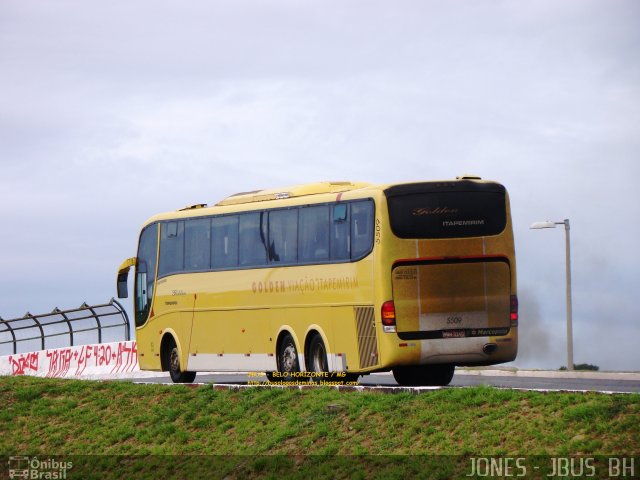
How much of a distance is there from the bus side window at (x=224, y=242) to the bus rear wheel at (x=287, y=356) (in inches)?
92.4

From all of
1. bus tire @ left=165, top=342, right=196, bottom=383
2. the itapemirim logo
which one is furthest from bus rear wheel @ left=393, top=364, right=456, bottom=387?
bus tire @ left=165, top=342, right=196, bottom=383

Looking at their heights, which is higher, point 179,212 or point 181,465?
point 179,212

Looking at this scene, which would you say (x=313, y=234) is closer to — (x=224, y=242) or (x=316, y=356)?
(x=316, y=356)

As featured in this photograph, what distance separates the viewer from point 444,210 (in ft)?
75.1

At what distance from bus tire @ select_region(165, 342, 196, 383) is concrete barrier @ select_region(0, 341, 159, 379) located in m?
10.8

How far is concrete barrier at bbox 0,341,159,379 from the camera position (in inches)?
1623

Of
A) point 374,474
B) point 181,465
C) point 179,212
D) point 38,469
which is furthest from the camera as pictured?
point 179,212

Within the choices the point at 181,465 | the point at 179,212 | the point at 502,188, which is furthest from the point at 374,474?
the point at 179,212

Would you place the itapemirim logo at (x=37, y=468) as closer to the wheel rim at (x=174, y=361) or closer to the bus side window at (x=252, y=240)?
the bus side window at (x=252, y=240)

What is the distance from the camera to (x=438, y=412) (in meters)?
17.1

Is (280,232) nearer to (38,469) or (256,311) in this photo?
(256,311)

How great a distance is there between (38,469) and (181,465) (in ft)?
12.3

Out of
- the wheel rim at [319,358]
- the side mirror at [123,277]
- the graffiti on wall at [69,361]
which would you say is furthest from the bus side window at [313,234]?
the graffiti on wall at [69,361]

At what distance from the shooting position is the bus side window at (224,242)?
27.5 metres
